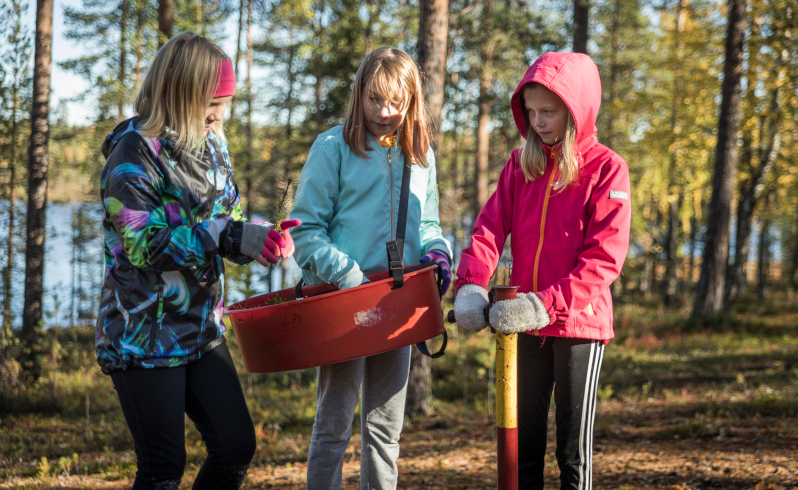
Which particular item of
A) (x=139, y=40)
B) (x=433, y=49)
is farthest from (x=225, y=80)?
(x=139, y=40)

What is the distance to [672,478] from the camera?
3250 millimetres

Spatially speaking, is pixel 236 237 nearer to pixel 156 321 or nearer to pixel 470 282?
pixel 156 321

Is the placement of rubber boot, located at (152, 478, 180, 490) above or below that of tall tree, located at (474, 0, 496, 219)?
below

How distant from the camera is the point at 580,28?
10.5m

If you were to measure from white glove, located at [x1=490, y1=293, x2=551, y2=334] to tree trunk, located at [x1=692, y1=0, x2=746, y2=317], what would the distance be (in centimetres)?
1040

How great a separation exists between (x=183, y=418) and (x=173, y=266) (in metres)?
0.56

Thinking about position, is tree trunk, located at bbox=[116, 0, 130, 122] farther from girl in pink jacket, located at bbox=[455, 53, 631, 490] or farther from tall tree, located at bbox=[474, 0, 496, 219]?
girl in pink jacket, located at bbox=[455, 53, 631, 490]

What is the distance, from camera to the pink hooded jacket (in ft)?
6.31

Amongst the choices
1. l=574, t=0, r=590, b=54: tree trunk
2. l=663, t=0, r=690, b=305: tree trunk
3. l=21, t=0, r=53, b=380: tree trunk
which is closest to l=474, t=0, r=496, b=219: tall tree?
l=574, t=0, r=590, b=54: tree trunk

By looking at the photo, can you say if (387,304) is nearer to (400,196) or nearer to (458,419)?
(400,196)

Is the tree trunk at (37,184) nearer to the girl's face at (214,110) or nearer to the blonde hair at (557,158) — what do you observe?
the girl's face at (214,110)

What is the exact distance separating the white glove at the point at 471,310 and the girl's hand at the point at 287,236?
623 millimetres

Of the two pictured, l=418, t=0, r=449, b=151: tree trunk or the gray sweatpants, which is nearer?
the gray sweatpants

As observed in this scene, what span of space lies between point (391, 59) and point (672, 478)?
2.92 meters
